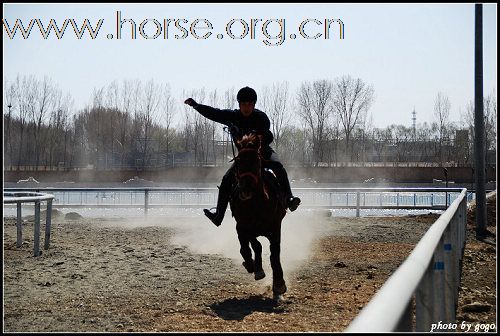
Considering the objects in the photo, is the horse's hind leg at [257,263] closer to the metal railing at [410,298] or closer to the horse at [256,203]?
the horse at [256,203]

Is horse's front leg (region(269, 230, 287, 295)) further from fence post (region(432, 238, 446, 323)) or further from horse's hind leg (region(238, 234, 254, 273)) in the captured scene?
fence post (region(432, 238, 446, 323))

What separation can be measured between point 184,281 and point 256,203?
213 centimetres

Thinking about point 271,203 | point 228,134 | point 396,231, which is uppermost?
point 228,134

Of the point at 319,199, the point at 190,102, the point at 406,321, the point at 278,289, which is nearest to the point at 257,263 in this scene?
the point at 278,289

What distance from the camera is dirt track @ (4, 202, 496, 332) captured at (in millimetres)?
7152

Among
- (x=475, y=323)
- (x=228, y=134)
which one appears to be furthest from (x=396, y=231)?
(x=475, y=323)

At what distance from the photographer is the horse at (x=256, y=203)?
8.30m

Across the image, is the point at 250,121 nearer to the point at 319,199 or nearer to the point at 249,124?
the point at 249,124

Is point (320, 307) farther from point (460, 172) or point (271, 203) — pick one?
point (460, 172)

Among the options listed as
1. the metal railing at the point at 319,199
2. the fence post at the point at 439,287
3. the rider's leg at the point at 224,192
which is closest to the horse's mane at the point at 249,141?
the rider's leg at the point at 224,192

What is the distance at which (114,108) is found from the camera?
210 ft

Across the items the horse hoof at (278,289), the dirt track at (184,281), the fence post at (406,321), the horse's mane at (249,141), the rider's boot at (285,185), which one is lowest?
the dirt track at (184,281)

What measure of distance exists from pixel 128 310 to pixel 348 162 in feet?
226

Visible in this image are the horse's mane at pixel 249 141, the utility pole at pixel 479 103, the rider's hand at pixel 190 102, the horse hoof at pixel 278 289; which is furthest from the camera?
the utility pole at pixel 479 103
